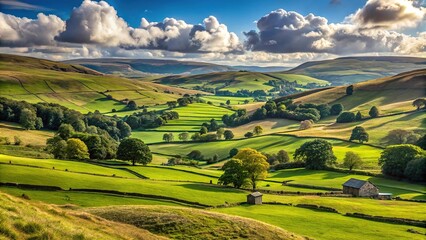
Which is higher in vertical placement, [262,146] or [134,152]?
[134,152]

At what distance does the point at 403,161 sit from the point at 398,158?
1442 millimetres

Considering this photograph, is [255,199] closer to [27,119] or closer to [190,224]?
[190,224]

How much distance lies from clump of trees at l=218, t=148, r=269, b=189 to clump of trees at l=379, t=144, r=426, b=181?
3293 cm

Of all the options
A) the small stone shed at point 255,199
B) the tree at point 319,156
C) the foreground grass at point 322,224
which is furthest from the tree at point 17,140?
the tree at point 319,156

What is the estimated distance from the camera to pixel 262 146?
141000 mm

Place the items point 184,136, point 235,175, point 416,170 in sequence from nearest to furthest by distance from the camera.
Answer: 1. point 235,175
2. point 416,170
3. point 184,136

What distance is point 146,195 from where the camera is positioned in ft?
209

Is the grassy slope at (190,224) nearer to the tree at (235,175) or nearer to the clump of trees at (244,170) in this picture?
the tree at (235,175)

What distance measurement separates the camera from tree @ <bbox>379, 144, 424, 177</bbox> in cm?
9512

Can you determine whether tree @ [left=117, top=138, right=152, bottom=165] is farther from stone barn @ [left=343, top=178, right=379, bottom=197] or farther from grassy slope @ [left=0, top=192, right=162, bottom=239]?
grassy slope @ [left=0, top=192, right=162, bottom=239]

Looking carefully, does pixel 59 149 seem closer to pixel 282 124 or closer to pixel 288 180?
pixel 288 180

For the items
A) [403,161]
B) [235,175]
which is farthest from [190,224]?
[403,161]

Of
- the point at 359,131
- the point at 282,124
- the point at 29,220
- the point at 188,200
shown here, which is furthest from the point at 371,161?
the point at 29,220

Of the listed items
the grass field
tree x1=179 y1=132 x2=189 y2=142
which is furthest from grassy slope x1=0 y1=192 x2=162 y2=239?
tree x1=179 y1=132 x2=189 y2=142
